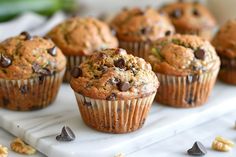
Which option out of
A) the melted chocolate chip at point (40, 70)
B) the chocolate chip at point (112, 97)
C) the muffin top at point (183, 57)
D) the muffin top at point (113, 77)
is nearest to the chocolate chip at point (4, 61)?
the melted chocolate chip at point (40, 70)

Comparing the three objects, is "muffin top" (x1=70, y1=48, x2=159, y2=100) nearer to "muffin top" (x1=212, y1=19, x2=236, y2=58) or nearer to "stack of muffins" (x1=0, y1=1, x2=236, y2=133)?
"stack of muffins" (x1=0, y1=1, x2=236, y2=133)

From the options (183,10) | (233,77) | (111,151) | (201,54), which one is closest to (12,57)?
(111,151)

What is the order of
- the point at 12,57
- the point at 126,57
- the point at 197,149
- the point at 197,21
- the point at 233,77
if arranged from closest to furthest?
the point at 197,149 → the point at 126,57 → the point at 12,57 → the point at 233,77 → the point at 197,21

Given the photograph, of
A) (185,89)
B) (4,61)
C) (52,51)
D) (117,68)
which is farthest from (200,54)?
(4,61)

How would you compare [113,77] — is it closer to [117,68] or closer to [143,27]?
[117,68]

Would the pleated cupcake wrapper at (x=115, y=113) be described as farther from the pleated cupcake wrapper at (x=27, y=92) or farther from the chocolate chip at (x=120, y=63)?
the pleated cupcake wrapper at (x=27, y=92)

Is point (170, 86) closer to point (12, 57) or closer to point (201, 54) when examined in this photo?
point (201, 54)

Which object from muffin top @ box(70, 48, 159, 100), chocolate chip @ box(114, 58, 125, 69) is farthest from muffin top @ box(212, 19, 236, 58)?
chocolate chip @ box(114, 58, 125, 69)
